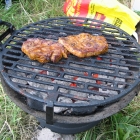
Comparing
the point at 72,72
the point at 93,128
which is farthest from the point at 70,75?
the point at 93,128

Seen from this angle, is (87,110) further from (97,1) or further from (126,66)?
(97,1)

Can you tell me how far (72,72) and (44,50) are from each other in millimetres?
260

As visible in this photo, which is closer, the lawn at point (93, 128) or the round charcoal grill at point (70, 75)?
the round charcoal grill at point (70, 75)

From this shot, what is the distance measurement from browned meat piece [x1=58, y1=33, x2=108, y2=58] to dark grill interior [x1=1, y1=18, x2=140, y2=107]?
0.05 meters

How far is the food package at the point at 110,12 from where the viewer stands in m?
2.88

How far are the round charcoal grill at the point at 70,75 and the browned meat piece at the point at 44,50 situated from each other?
0.16 feet

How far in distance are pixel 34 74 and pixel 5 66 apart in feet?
0.75

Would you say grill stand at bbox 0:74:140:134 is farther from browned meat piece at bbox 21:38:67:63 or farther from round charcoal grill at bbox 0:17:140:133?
browned meat piece at bbox 21:38:67:63

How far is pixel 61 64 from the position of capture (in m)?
1.75

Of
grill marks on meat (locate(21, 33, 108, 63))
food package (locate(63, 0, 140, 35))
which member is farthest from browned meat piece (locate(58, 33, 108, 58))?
food package (locate(63, 0, 140, 35))

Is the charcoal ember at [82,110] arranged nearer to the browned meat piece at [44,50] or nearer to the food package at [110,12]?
the browned meat piece at [44,50]

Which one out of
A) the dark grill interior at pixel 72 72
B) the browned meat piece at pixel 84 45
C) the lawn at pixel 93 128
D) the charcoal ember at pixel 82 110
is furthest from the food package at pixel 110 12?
the charcoal ember at pixel 82 110

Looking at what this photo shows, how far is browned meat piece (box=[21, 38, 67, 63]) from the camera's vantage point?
172 cm

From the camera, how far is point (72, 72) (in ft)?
5.95
